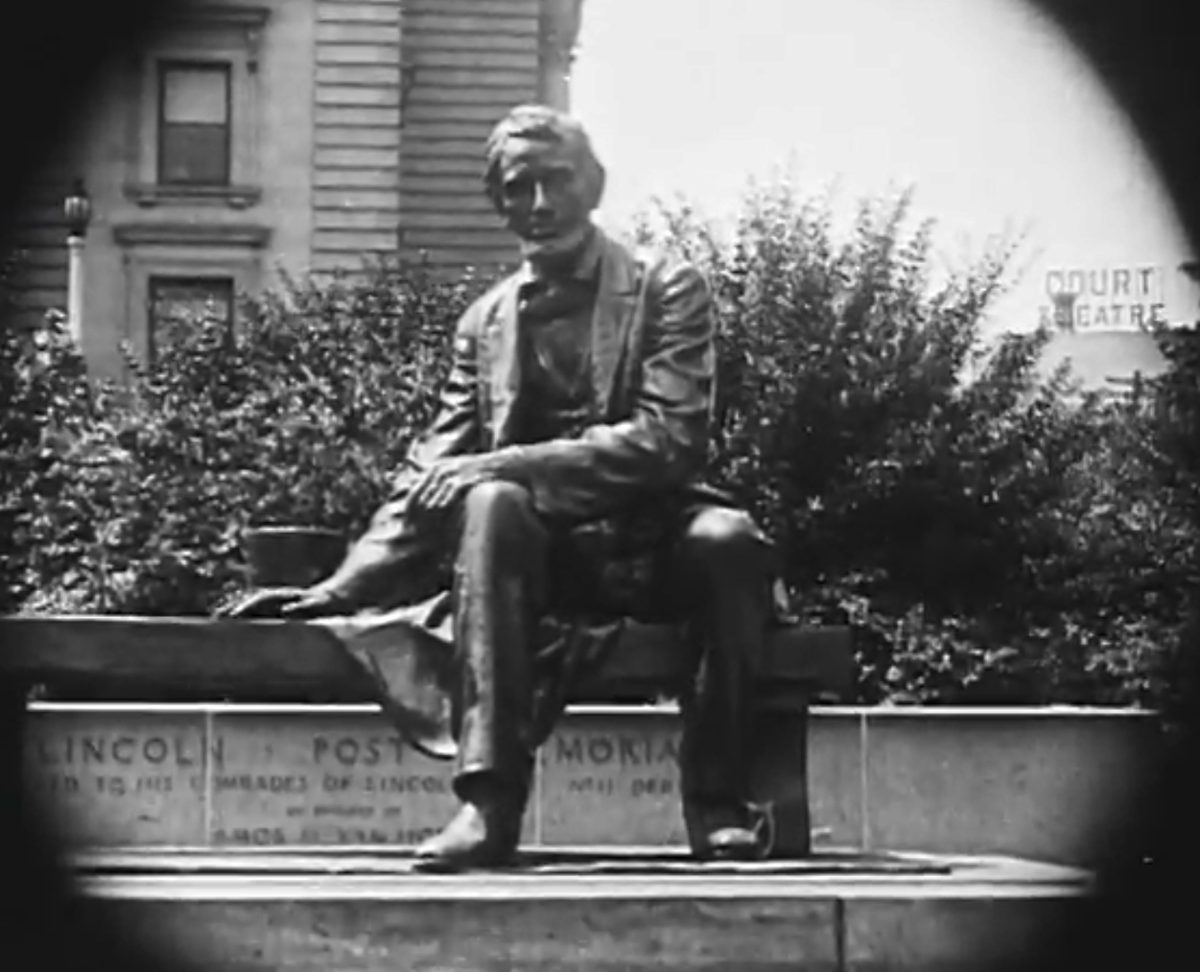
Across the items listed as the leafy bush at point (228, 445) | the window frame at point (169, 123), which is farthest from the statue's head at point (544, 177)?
the window frame at point (169, 123)

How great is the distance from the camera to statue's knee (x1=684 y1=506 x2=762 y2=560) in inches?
332

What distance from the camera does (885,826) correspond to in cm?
1547

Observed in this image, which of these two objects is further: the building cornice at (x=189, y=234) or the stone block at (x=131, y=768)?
the building cornice at (x=189, y=234)

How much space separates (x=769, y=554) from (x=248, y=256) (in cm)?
2935

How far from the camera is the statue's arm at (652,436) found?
8.54 m

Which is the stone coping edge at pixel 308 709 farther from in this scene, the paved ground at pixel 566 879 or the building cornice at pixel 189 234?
the building cornice at pixel 189 234

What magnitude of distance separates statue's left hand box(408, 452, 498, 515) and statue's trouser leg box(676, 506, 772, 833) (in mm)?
576

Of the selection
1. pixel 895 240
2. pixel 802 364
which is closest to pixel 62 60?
pixel 802 364

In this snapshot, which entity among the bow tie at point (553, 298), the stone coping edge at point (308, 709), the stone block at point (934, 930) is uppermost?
the bow tie at point (553, 298)

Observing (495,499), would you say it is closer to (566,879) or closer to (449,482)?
(449,482)

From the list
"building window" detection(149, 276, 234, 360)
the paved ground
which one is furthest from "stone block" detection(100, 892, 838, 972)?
"building window" detection(149, 276, 234, 360)

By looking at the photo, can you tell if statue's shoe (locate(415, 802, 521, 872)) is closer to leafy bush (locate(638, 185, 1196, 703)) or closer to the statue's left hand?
the statue's left hand

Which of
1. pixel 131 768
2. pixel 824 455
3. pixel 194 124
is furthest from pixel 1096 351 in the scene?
pixel 131 768

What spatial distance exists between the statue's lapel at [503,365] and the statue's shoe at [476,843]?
123cm
